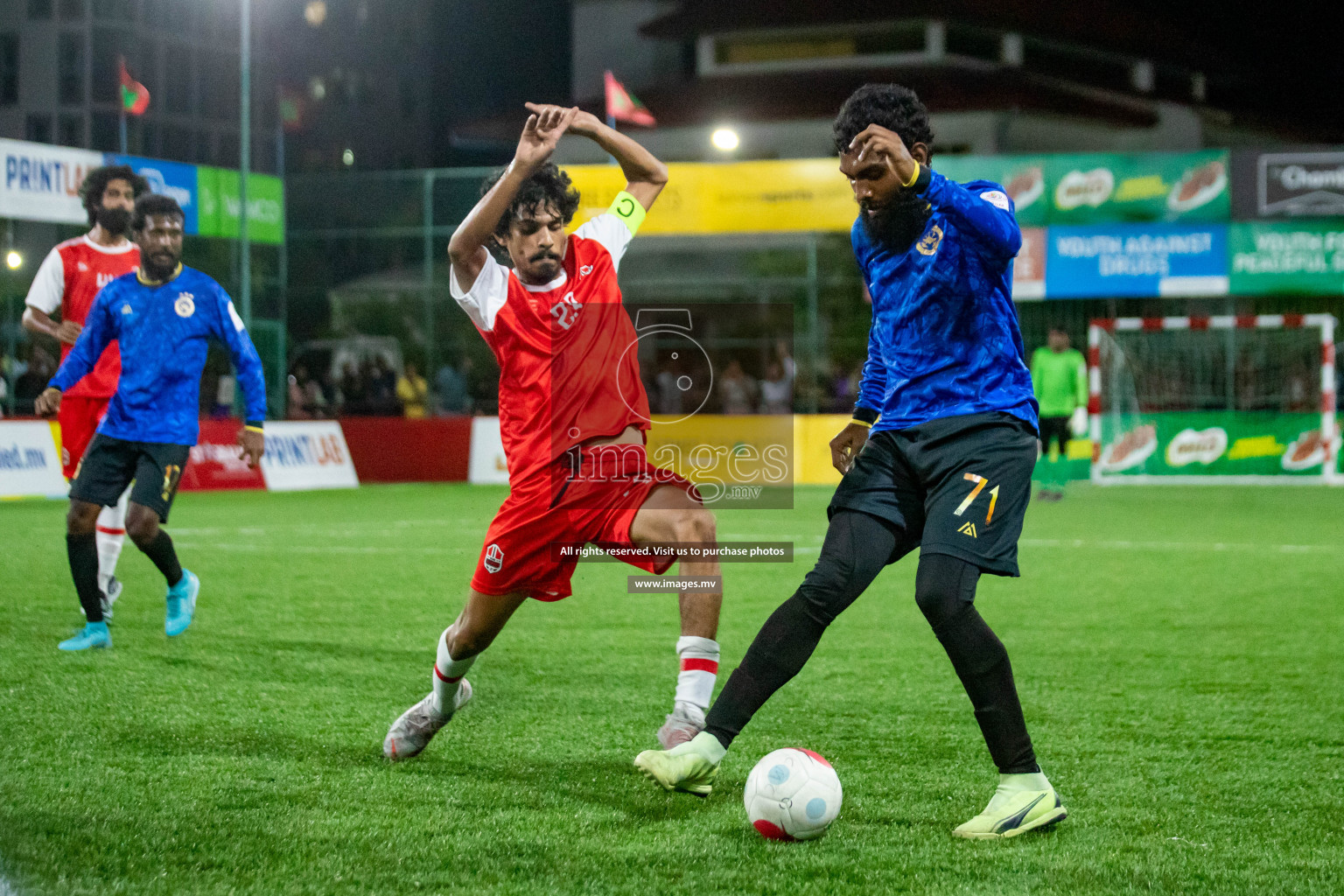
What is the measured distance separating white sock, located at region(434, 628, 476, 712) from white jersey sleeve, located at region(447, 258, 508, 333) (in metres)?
1.01

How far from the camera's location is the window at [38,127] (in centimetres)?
6025

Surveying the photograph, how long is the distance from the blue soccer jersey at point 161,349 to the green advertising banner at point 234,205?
1609 centimetres

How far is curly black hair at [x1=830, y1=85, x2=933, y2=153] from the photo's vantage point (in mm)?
3557

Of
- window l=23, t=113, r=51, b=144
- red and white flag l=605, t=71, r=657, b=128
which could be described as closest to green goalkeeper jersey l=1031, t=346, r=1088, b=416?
red and white flag l=605, t=71, r=657, b=128

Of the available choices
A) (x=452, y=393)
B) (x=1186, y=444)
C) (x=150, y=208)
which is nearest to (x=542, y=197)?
(x=150, y=208)

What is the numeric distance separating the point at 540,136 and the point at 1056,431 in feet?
48.7

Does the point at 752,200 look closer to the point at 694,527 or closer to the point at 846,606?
the point at 694,527

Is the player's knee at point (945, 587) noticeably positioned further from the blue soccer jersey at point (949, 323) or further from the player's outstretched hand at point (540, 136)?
the player's outstretched hand at point (540, 136)

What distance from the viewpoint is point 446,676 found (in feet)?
14.4

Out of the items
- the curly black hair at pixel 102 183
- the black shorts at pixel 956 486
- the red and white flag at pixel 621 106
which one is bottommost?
the black shorts at pixel 956 486

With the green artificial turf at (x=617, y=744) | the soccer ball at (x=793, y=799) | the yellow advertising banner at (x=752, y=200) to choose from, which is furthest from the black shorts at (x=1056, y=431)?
the soccer ball at (x=793, y=799)

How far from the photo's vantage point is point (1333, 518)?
563 inches

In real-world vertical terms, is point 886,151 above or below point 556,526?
above

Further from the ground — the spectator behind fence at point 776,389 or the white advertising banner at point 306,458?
the spectator behind fence at point 776,389
